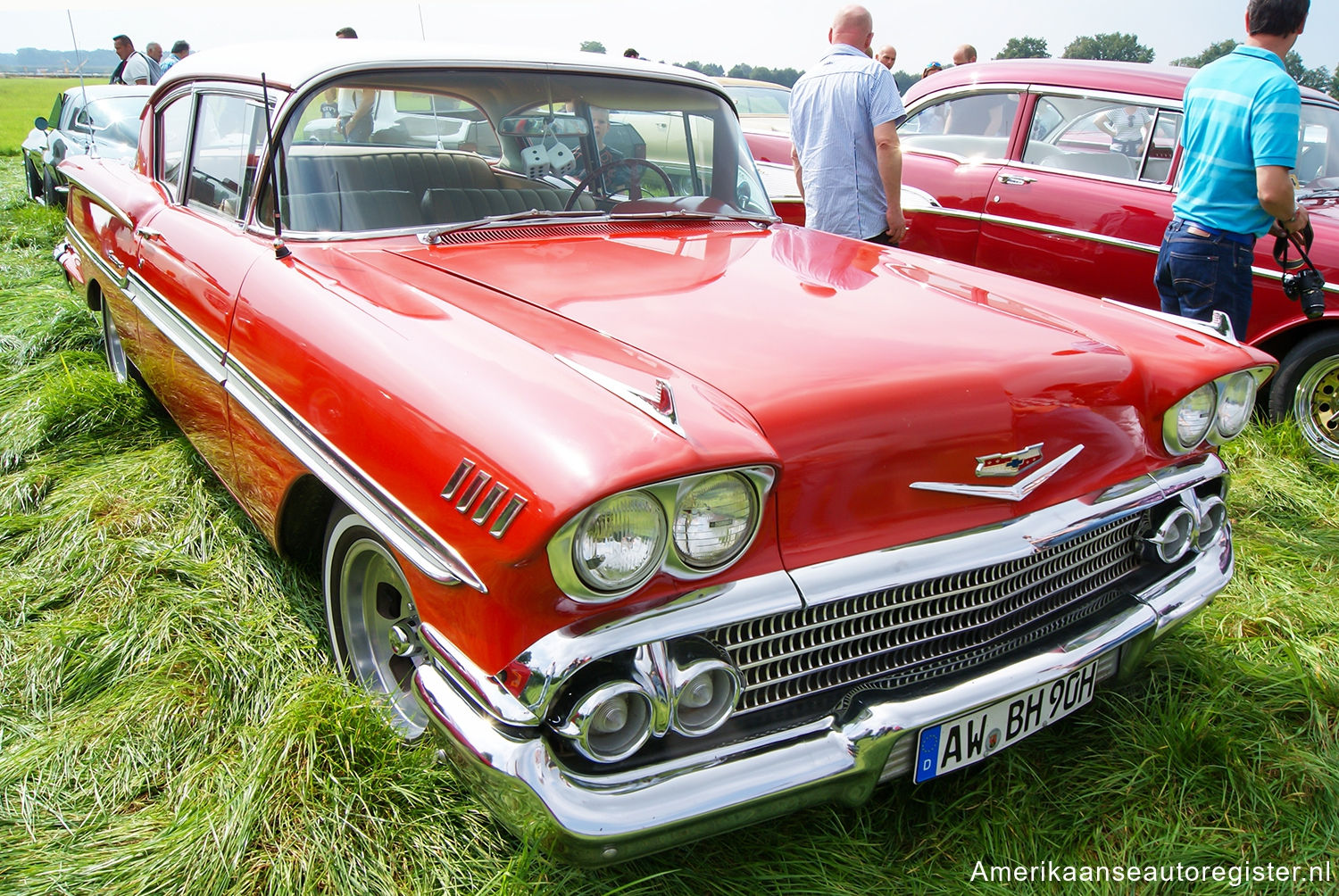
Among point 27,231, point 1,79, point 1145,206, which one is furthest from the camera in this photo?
point 1,79

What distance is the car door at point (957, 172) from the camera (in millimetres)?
4949

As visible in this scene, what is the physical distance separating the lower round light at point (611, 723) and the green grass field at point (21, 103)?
47.0 ft

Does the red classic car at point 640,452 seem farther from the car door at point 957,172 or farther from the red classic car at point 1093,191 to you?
the car door at point 957,172

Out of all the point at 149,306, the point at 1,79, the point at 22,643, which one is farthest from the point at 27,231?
the point at 1,79

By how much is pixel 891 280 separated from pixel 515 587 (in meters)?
1.43

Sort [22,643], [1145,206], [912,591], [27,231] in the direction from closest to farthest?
[912,591] → [22,643] → [1145,206] → [27,231]

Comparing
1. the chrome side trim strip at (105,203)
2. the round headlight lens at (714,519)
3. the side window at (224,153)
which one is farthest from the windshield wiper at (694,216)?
the chrome side trim strip at (105,203)

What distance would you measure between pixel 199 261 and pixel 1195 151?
3372mm

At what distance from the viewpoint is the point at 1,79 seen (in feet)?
133

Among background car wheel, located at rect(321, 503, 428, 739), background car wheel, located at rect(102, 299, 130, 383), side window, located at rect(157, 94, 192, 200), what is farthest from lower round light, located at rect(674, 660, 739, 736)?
background car wheel, located at rect(102, 299, 130, 383)

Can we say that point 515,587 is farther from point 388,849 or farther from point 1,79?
point 1,79

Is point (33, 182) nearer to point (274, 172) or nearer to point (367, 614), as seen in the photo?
point (274, 172)

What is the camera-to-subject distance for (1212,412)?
2.23 meters

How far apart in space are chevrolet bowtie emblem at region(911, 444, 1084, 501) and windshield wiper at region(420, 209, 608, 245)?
1.40m
